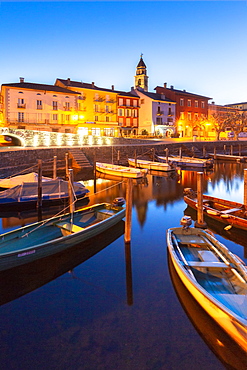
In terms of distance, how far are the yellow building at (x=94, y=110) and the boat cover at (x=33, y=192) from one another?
38.3 metres

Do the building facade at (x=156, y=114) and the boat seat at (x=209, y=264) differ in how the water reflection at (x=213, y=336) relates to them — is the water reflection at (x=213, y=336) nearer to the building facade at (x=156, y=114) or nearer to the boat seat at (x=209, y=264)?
the boat seat at (x=209, y=264)

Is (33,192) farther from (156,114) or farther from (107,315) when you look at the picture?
(156,114)

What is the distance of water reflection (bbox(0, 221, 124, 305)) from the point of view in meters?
8.75

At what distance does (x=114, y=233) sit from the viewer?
13.4 meters

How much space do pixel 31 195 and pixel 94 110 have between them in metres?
44.0

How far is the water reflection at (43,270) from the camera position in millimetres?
8755

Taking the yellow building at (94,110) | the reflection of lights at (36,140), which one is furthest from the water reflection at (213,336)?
the yellow building at (94,110)

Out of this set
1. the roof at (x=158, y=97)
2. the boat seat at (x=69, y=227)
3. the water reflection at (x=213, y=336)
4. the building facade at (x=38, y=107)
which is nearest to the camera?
the water reflection at (x=213, y=336)

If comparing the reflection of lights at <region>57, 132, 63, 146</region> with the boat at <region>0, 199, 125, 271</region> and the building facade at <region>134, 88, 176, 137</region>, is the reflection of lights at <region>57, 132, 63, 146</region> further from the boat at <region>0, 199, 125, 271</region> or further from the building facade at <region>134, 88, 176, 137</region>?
the boat at <region>0, 199, 125, 271</region>

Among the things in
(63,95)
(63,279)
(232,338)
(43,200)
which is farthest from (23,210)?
(63,95)

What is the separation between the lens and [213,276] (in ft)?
26.2

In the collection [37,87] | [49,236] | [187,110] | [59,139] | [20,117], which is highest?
[37,87]

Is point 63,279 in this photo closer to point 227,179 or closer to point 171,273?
point 171,273

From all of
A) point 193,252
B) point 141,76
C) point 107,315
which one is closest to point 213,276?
point 193,252
